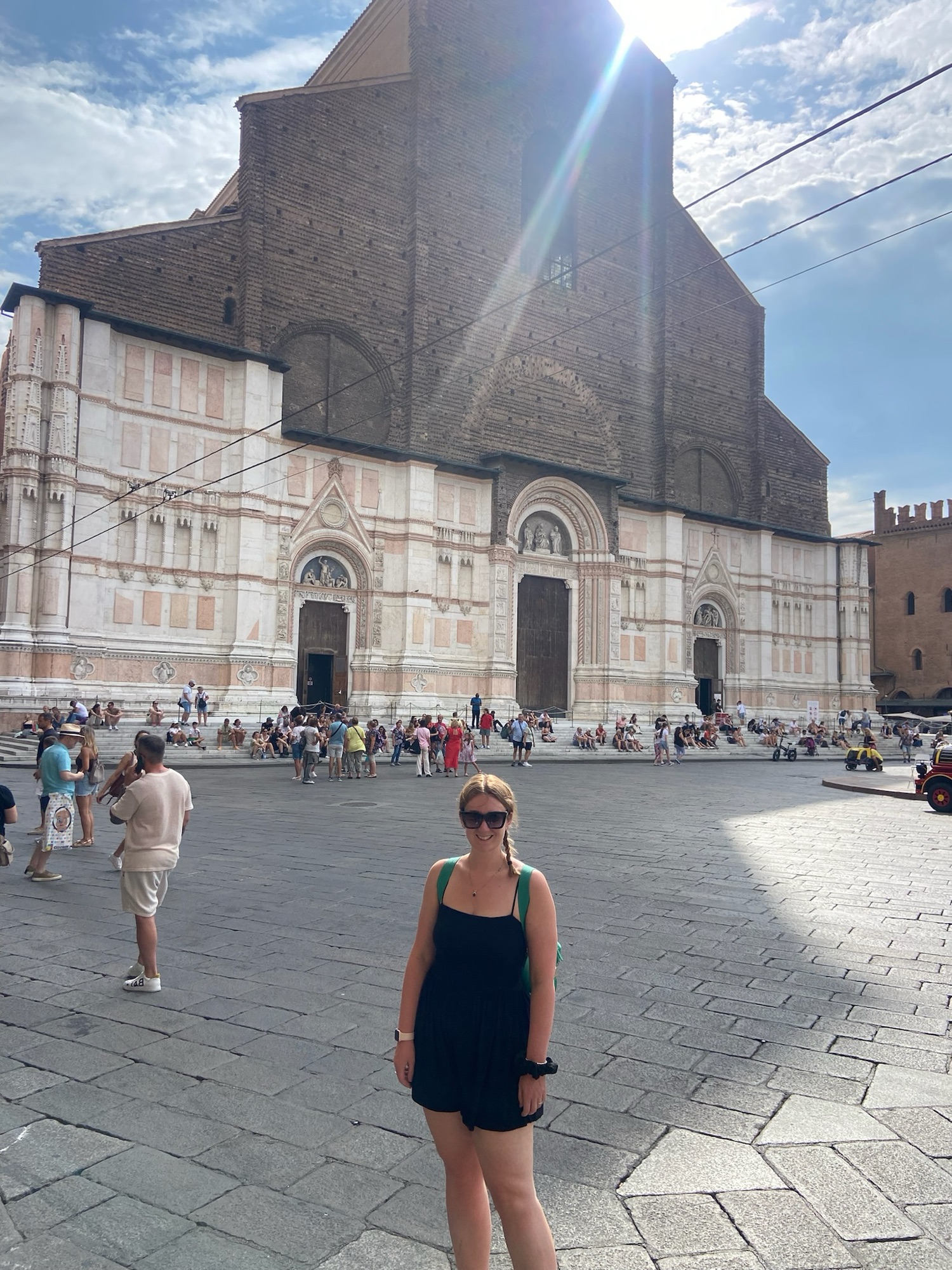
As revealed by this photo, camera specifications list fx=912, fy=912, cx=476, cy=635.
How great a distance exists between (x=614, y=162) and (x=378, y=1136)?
36913mm

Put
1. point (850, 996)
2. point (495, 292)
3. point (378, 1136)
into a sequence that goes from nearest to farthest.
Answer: point (378, 1136), point (850, 996), point (495, 292)

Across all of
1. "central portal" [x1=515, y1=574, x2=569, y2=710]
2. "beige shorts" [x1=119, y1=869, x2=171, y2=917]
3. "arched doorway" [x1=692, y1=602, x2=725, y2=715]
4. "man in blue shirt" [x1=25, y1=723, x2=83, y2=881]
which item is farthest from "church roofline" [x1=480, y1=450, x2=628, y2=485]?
"beige shorts" [x1=119, y1=869, x2=171, y2=917]

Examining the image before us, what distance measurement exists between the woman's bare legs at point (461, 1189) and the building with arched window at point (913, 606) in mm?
55953

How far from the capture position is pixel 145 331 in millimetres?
23438

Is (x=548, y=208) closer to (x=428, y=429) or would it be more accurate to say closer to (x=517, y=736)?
(x=428, y=429)

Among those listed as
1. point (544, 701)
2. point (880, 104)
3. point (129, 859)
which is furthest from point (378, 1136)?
point (544, 701)

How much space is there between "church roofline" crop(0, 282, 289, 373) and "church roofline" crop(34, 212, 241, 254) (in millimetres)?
1349

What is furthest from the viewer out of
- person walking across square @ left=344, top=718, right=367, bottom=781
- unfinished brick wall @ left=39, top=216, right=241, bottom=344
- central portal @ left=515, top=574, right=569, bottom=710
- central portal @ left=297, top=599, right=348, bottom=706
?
central portal @ left=515, top=574, right=569, bottom=710

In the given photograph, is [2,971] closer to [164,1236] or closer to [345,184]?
[164,1236]

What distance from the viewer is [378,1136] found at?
11.3ft

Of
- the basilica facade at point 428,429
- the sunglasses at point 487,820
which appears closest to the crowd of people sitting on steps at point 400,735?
the basilica facade at point 428,429

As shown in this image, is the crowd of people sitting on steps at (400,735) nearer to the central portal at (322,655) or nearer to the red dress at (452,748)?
the red dress at (452,748)

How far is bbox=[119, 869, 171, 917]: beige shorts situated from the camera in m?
5.16

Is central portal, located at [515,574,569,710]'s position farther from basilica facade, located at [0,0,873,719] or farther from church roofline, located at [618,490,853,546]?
church roofline, located at [618,490,853,546]
